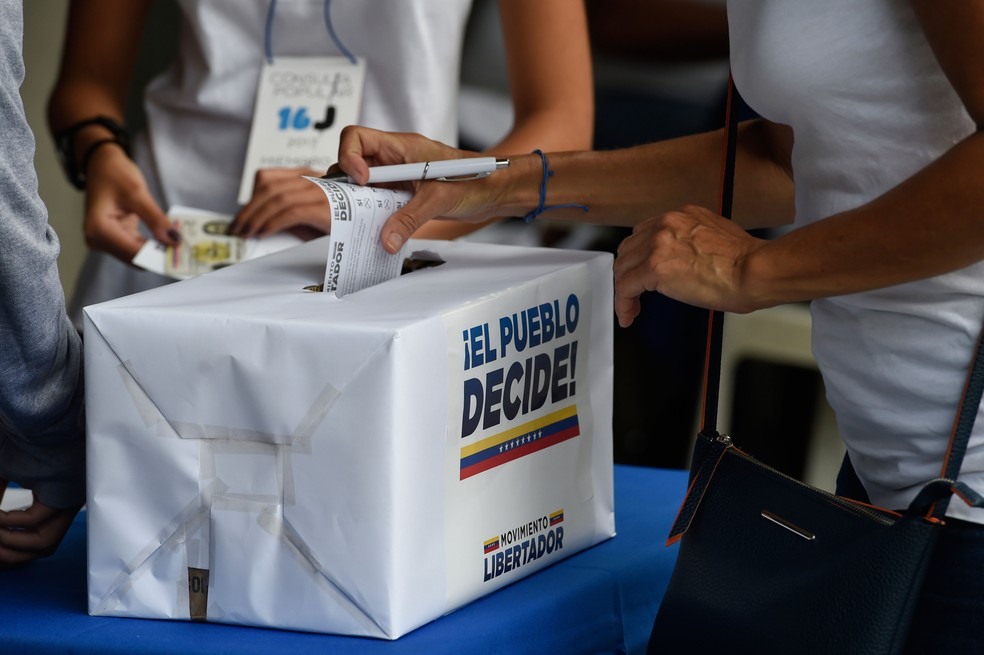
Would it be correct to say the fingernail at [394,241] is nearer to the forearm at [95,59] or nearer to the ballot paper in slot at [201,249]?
the ballot paper in slot at [201,249]

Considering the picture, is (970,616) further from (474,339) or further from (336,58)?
(336,58)

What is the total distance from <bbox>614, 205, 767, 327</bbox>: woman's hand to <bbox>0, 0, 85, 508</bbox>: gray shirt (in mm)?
440

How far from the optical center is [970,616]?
2.67 feet

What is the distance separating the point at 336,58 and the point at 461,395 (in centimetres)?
80

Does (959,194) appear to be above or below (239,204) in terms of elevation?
above

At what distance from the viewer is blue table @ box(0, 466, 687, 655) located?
87 centimetres

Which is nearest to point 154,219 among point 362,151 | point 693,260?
point 362,151

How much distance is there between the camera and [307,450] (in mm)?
858

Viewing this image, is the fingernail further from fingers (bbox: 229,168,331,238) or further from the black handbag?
fingers (bbox: 229,168,331,238)

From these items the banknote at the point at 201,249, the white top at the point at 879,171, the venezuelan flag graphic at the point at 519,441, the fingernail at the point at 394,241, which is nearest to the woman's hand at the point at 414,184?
the fingernail at the point at 394,241

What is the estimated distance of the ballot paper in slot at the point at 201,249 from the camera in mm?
1499

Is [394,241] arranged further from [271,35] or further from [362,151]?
[271,35]

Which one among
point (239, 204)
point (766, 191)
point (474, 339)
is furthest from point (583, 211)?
Answer: point (239, 204)

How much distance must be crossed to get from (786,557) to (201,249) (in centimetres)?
92
